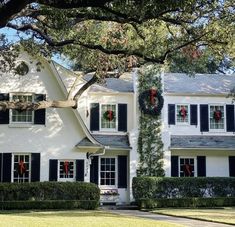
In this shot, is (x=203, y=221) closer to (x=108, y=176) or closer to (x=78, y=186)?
(x=78, y=186)

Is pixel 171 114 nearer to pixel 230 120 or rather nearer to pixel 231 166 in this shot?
pixel 230 120

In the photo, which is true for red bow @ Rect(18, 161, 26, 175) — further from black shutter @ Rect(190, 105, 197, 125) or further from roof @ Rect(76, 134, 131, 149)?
black shutter @ Rect(190, 105, 197, 125)

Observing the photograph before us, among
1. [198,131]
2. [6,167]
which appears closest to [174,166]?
[198,131]

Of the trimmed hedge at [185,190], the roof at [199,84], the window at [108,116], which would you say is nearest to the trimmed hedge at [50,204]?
the trimmed hedge at [185,190]

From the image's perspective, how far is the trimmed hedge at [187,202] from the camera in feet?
85.9

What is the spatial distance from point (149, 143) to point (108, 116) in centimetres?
282

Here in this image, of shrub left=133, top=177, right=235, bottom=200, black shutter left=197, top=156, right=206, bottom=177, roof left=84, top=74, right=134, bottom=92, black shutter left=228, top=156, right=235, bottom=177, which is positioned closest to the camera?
shrub left=133, top=177, right=235, bottom=200

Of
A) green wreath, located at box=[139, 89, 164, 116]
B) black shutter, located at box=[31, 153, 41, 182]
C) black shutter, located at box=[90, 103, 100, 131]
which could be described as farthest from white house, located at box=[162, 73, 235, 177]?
black shutter, located at box=[31, 153, 41, 182]

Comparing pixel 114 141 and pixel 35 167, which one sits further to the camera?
pixel 114 141

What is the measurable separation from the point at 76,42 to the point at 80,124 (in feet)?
23.5

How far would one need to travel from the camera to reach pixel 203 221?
1809 centimetres

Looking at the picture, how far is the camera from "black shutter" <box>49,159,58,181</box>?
2571 centimetres

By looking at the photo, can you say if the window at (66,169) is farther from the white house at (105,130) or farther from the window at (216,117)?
the window at (216,117)

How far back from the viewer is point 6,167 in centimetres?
2552
